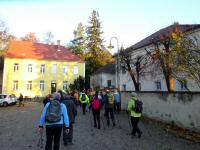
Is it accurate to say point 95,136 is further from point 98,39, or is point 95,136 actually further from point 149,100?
point 98,39

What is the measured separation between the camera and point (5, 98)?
3366 cm

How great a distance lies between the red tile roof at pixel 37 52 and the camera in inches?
1912

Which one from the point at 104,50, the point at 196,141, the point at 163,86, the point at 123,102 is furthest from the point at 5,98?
the point at 104,50

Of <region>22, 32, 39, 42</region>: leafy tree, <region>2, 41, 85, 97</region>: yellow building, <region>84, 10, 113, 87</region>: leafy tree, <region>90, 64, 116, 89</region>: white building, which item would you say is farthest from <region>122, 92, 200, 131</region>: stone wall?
<region>22, 32, 39, 42</region>: leafy tree

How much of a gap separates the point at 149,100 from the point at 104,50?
44.5m

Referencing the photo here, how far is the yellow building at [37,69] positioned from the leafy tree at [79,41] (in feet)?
35.3

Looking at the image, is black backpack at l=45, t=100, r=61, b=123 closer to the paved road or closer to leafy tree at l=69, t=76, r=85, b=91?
the paved road

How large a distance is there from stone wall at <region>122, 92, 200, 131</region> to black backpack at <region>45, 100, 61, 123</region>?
7.59 meters

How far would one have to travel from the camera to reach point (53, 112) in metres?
6.89

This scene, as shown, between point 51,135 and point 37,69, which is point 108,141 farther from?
point 37,69

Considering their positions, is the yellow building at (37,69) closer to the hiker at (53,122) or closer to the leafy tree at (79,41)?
the leafy tree at (79,41)

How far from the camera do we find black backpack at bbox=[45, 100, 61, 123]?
679 cm

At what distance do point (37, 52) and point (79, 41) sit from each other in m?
17.6

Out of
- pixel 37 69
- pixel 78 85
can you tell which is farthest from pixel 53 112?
pixel 37 69
